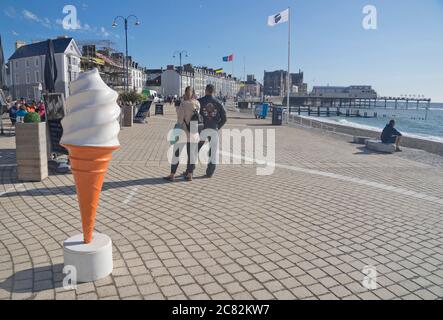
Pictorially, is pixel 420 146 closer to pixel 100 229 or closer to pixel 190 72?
pixel 100 229

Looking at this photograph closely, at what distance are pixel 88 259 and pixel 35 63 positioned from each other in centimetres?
6590

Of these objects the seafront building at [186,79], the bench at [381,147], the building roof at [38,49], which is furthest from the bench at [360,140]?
the seafront building at [186,79]

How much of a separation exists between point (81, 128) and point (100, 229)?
6.11ft

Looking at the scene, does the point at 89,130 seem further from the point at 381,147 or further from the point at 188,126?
the point at 381,147

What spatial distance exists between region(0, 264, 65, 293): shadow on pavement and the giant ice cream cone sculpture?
2.42 ft

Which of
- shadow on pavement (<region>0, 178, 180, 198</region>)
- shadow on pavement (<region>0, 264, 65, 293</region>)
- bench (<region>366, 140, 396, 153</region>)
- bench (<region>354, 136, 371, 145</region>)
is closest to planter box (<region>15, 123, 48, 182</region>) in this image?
shadow on pavement (<region>0, 178, 180, 198</region>)

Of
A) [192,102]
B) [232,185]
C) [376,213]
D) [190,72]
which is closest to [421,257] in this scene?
[376,213]

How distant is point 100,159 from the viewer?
2945 millimetres

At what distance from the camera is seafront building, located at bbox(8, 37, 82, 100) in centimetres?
5134

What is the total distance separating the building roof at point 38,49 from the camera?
52.3 meters

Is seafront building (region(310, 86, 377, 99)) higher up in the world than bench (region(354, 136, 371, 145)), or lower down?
higher up

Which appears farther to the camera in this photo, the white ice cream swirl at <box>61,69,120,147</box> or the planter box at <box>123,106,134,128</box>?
the planter box at <box>123,106,134,128</box>

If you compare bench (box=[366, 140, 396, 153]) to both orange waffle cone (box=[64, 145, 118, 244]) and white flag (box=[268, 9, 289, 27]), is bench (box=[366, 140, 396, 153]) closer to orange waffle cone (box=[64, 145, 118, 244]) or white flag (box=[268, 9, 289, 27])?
orange waffle cone (box=[64, 145, 118, 244])
